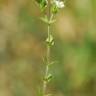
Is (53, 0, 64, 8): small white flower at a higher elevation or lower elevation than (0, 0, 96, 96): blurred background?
higher

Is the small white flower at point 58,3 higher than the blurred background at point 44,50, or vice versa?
the small white flower at point 58,3

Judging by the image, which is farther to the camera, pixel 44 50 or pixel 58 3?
pixel 44 50

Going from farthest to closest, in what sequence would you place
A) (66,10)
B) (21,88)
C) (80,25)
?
(66,10)
(80,25)
(21,88)

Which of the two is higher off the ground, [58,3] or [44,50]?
[58,3]

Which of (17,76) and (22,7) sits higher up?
(22,7)

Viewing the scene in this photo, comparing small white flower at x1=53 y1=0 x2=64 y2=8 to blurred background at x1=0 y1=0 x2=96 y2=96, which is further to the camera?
blurred background at x1=0 y1=0 x2=96 y2=96

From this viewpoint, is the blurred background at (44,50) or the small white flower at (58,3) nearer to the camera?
the small white flower at (58,3)

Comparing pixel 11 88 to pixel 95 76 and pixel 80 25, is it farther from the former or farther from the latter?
pixel 80 25

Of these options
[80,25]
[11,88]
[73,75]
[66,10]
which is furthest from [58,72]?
[66,10]
